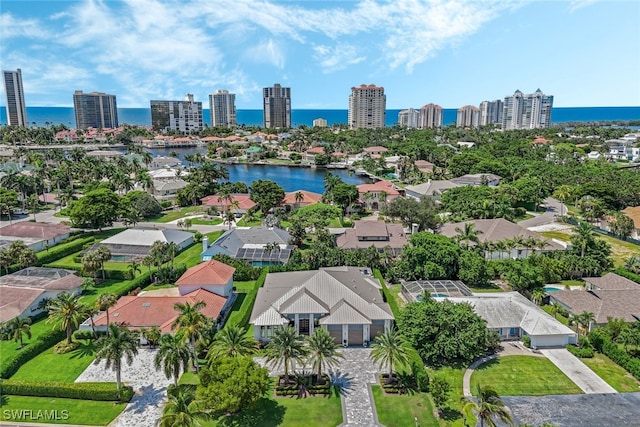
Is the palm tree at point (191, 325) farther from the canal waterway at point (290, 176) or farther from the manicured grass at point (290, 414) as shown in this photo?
the canal waterway at point (290, 176)

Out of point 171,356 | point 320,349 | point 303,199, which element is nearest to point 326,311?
point 320,349

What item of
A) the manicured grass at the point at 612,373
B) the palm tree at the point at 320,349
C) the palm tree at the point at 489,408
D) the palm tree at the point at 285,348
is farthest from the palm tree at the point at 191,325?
the manicured grass at the point at 612,373

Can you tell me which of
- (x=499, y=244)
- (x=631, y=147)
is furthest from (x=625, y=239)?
(x=631, y=147)

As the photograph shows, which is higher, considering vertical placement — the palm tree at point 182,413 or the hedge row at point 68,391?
the palm tree at point 182,413

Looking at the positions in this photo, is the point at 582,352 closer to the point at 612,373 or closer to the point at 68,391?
the point at 612,373

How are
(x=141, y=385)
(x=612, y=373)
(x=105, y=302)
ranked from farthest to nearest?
(x=105, y=302)
(x=612, y=373)
(x=141, y=385)

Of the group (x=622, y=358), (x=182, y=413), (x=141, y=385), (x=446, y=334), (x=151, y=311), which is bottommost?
(x=141, y=385)
